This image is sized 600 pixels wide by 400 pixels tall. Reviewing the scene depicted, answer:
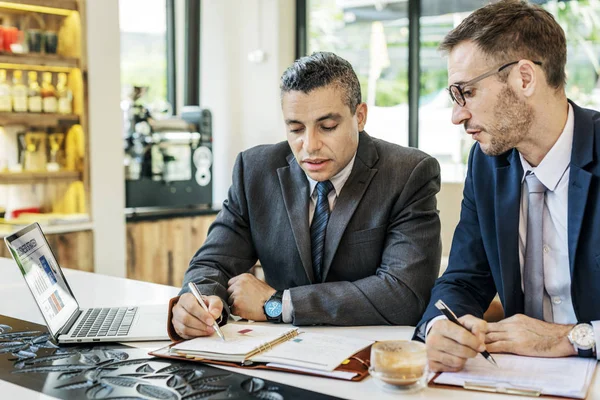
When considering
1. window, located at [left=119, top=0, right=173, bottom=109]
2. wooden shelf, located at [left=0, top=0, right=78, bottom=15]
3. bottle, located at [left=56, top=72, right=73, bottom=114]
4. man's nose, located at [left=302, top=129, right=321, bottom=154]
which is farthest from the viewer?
window, located at [left=119, top=0, right=173, bottom=109]

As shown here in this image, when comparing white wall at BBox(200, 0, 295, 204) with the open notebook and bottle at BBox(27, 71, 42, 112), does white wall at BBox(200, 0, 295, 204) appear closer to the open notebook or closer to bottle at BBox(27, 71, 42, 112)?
bottle at BBox(27, 71, 42, 112)

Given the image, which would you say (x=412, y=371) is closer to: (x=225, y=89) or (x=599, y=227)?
(x=599, y=227)

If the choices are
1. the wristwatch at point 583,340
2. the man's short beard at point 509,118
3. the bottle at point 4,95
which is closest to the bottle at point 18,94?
the bottle at point 4,95

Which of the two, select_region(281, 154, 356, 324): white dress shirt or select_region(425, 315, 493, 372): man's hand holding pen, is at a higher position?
select_region(281, 154, 356, 324): white dress shirt

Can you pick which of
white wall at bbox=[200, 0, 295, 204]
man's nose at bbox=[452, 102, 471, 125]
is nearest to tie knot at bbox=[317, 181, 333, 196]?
man's nose at bbox=[452, 102, 471, 125]

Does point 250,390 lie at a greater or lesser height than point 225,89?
lesser

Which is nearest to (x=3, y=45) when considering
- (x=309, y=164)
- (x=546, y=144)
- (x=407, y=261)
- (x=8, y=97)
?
(x=8, y=97)

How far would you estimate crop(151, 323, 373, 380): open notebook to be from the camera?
1.49m

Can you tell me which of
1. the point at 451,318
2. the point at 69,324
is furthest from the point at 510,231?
the point at 69,324

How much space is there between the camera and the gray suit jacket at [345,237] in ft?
6.48

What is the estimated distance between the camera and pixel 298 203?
221cm

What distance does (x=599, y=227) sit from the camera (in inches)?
69.0

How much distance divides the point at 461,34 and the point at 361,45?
4625 mm

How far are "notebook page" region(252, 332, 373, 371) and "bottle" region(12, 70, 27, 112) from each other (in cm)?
332
